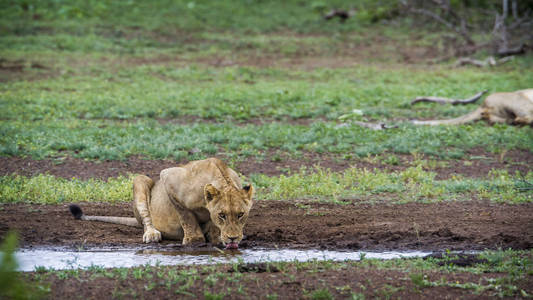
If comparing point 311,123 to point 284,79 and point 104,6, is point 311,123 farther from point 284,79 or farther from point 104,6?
point 104,6

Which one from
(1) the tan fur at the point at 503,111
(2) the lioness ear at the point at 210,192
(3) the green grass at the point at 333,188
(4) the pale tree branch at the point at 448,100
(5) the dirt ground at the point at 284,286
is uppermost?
(2) the lioness ear at the point at 210,192

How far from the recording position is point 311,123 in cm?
1459

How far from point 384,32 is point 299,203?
20.4 metres

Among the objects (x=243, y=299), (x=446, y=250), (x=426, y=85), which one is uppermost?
(x=243, y=299)

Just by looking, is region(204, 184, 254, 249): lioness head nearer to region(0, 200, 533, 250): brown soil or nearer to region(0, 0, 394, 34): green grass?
region(0, 200, 533, 250): brown soil

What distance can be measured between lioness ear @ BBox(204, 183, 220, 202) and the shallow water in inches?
20.3

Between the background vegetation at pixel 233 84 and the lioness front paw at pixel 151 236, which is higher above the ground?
the lioness front paw at pixel 151 236

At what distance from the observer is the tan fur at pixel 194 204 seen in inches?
254

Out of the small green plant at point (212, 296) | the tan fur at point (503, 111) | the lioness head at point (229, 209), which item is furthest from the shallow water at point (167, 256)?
the tan fur at point (503, 111)

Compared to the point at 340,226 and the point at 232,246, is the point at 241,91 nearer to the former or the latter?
the point at 340,226

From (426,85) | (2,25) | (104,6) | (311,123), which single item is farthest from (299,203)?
(104,6)

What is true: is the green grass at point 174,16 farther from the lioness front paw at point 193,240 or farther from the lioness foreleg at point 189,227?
the lioness front paw at point 193,240

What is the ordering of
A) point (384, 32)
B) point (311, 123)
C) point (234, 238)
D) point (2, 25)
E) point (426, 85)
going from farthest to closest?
point (384, 32) → point (2, 25) → point (426, 85) → point (311, 123) → point (234, 238)

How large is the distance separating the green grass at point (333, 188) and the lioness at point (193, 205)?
1355 millimetres
